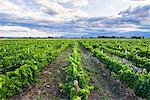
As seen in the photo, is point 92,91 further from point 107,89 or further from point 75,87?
point 75,87

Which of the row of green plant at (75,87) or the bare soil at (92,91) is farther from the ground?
the row of green plant at (75,87)

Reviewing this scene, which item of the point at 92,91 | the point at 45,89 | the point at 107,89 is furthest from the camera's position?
the point at 107,89

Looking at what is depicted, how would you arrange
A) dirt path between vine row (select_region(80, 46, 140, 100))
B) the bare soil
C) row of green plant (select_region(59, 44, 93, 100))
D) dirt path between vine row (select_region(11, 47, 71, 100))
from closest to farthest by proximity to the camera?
1. row of green plant (select_region(59, 44, 93, 100))
2. dirt path between vine row (select_region(11, 47, 71, 100))
3. the bare soil
4. dirt path between vine row (select_region(80, 46, 140, 100))

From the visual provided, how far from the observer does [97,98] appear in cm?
→ 1331

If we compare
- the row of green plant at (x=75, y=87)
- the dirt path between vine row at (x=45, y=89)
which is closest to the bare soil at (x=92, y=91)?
the dirt path between vine row at (x=45, y=89)

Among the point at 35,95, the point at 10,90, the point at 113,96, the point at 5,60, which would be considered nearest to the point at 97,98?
the point at 113,96

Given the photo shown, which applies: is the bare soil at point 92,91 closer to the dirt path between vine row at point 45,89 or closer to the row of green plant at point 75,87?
the dirt path between vine row at point 45,89

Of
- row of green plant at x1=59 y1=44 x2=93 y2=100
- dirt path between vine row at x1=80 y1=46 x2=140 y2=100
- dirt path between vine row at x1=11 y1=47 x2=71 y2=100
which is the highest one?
row of green plant at x1=59 y1=44 x2=93 y2=100

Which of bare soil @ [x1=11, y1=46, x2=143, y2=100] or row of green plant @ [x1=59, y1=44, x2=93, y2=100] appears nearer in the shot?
row of green plant @ [x1=59, y1=44, x2=93, y2=100]

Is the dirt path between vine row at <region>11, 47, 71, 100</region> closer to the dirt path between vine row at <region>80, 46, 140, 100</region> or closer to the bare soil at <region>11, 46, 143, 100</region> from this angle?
the bare soil at <region>11, 46, 143, 100</region>

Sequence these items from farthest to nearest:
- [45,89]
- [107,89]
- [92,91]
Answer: [107,89] → [45,89] → [92,91]

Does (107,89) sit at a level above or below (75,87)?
below

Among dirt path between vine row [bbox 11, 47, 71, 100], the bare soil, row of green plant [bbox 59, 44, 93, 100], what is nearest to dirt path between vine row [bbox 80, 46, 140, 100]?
the bare soil

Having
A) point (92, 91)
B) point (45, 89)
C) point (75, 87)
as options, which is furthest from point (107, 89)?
point (75, 87)
